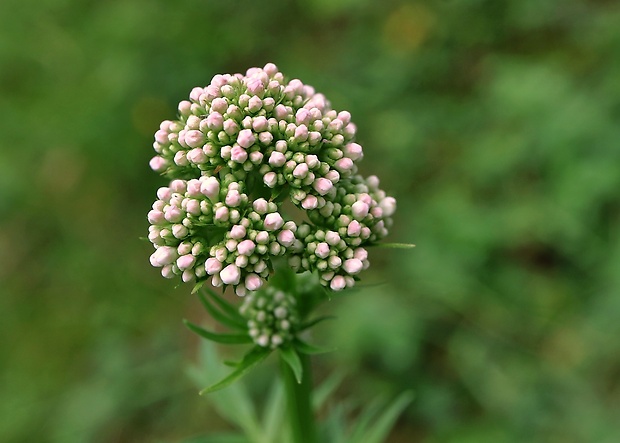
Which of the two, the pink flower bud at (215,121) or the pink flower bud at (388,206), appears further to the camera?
the pink flower bud at (388,206)

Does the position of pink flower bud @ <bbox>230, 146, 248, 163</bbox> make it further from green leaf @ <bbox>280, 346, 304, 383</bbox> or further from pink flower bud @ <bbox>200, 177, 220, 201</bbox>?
green leaf @ <bbox>280, 346, 304, 383</bbox>

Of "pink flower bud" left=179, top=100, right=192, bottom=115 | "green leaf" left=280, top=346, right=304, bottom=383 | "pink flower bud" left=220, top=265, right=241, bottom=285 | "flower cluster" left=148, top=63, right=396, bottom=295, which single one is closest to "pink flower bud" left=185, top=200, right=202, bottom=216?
"flower cluster" left=148, top=63, right=396, bottom=295

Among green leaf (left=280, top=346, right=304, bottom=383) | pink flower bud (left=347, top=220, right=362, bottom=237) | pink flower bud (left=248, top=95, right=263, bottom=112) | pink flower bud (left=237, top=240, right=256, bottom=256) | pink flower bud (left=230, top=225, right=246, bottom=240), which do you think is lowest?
green leaf (left=280, top=346, right=304, bottom=383)

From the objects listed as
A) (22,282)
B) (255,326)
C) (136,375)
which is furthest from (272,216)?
(22,282)

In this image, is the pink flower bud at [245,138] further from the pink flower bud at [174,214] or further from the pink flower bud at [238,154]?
the pink flower bud at [174,214]

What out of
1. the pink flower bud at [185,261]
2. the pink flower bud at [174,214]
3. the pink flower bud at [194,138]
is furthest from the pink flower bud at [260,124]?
the pink flower bud at [185,261]

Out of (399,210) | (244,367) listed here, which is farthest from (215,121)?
(399,210)

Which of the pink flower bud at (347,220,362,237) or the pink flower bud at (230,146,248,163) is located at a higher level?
the pink flower bud at (230,146,248,163)
